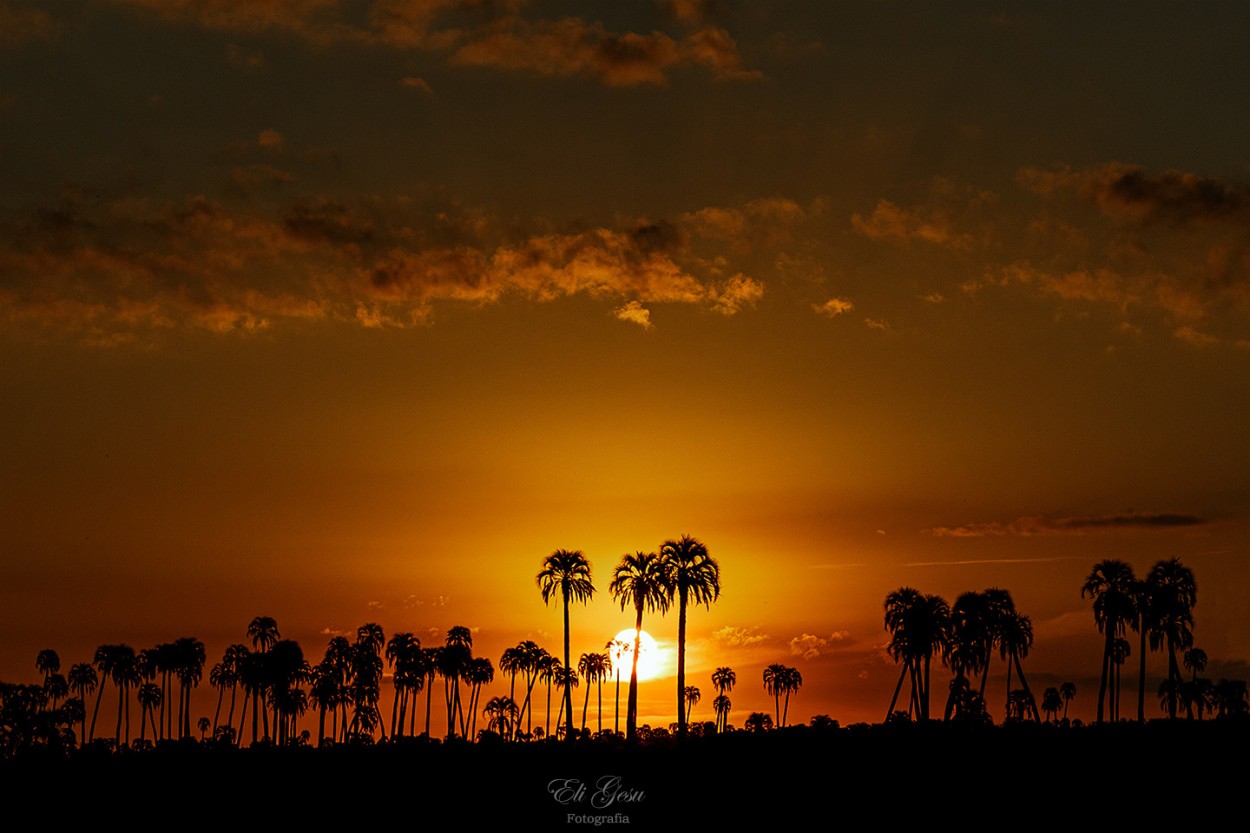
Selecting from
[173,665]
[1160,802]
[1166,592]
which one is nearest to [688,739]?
[1160,802]

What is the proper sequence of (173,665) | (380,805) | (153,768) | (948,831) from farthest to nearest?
1. (173,665)
2. (153,768)
3. (380,805)
4. (948,831)

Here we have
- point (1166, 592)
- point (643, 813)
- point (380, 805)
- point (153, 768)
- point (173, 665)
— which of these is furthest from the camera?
point (173, 665)

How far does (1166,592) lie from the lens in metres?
111

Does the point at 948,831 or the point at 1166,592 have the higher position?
the point at 1166,592

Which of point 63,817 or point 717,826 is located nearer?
point 717,826

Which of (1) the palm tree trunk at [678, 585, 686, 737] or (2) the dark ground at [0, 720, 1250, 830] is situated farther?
(1) the palm tree trunk at [678, 585, 686, 737]

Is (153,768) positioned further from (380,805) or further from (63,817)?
(380,805)

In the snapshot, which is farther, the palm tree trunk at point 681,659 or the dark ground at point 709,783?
the palm tree trunk at point 681,659

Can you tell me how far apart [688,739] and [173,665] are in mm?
94283

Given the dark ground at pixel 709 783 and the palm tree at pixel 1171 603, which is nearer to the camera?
the dark ground at pixel 709 783

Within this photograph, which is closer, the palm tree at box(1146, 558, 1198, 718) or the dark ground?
the dark ground

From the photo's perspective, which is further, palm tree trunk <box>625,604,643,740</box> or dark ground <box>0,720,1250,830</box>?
palm tree trunk <box>625,604,643,740</box>

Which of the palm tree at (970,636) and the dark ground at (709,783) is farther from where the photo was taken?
the palm tree at (970,636)

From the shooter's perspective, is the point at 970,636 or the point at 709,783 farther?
the point at 970,636
